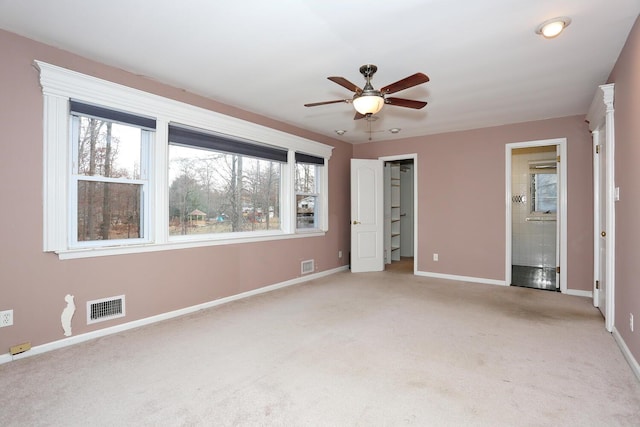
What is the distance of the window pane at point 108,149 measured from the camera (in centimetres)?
296

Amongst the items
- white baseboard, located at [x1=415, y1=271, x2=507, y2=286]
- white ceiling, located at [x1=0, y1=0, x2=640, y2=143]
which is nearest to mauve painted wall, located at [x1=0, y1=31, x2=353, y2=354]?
white ceiling, located at [x1=0, y1=0, x2=640, y2=143]

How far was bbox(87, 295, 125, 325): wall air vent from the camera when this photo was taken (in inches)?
115

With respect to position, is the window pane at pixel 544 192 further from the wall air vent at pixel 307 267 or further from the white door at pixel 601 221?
the wall air vent at pixel 307 267

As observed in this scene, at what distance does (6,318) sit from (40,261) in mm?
451

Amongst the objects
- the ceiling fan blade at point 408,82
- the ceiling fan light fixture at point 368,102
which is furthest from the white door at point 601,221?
the ceiling fan light fixture at point 368,102

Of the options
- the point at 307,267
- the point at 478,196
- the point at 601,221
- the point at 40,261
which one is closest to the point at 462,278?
the point at 478,196

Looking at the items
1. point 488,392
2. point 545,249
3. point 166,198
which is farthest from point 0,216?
point 545,249

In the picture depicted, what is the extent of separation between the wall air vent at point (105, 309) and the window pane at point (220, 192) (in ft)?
2.89

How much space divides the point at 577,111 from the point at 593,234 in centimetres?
165

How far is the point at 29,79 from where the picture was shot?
2576 mm

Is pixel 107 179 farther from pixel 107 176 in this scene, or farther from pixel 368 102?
pixel 368 102

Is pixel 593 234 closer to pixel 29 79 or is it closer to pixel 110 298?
pixel 110 298

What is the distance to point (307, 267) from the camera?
5.39m

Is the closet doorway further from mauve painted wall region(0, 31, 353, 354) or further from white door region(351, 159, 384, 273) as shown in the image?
mauve painted wall region(0, 31, 353, 354)
